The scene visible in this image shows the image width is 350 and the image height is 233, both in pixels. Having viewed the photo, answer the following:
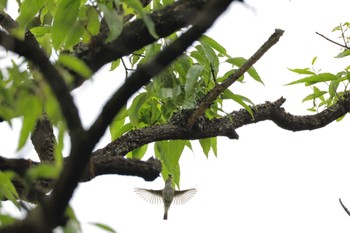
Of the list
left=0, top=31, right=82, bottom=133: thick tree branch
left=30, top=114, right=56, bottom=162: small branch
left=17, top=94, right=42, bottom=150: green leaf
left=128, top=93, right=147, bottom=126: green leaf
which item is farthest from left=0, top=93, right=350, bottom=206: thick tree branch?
left=0, top=31, right=82, bottom=133: thick tree branch

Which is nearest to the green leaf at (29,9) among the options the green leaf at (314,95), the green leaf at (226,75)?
the green leaf at (226,75)

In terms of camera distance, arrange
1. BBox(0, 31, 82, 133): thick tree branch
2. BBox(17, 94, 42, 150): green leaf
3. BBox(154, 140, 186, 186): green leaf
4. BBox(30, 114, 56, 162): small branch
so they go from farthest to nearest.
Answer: BBox(154, 140, 186, 186): green leaf < BBox(30, 114, 56, 162): small branch < BBox(17, 94, 42, 150): green leaf < BBox(0, 31, 82, 133): thick tree branch

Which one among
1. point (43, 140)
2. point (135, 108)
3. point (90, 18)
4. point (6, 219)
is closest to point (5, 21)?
point (43, 140)

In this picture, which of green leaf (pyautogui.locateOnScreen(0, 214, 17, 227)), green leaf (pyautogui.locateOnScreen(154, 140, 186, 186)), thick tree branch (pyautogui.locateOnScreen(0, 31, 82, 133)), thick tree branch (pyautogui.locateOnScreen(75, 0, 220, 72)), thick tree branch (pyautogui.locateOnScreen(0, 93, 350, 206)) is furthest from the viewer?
green leaf (pyautogui.locateOnScreen(154, 140, 186, 186))

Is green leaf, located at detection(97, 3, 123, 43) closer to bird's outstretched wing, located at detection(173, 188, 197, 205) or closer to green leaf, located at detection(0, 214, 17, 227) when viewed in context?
green leaf, located at detection(0, 214, 17, 227)

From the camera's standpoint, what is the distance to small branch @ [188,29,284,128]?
2783 millimetres

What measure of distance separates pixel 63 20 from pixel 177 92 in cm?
104

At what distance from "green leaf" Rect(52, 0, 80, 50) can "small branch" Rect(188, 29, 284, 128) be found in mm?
1027

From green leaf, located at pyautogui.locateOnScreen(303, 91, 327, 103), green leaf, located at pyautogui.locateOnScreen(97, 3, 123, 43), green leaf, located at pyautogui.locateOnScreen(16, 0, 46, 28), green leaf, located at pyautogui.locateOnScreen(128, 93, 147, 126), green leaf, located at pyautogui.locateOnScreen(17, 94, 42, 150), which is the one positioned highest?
green leaf, located at pyautogui.locateOnScreen(303, 91, 327, 103)

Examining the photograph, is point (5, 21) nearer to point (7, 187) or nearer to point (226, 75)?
point (226, 75)

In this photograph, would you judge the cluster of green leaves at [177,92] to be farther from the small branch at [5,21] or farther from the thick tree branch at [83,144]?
the thick tree branch at [83,144]

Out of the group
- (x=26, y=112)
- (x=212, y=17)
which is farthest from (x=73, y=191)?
(x=212, y=17)

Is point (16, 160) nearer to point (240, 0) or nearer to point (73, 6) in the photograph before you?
point (73, 6)

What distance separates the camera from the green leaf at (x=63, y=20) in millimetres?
1954
